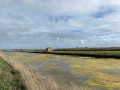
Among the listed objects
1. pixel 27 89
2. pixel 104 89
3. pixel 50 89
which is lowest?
pixel 104 89

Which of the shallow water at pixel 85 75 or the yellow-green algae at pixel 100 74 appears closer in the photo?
the shallow water at pixel 85 75

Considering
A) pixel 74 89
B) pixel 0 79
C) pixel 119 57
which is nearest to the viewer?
pixel 0 79

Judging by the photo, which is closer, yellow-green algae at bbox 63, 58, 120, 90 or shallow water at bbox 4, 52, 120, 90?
shallow water at bbox 4, 52, 120, 90

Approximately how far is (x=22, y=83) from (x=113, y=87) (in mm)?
8386

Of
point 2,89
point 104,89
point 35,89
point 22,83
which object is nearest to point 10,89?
point 2,89

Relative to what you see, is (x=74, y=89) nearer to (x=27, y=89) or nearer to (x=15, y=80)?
(x=27, y=89)

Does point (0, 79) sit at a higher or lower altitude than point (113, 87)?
higher

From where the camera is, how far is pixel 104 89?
962cm

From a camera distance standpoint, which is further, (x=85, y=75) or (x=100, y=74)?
(x=100, y=74)

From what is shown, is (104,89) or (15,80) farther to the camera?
(104,89)

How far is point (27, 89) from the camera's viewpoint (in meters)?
6.50

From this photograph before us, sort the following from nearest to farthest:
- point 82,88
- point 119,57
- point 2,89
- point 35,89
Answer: point 2,89
point 35,89
point 82,88
point 119,57

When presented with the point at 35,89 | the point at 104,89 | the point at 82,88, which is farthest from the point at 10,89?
the point at 104,89

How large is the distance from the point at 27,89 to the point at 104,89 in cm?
705
